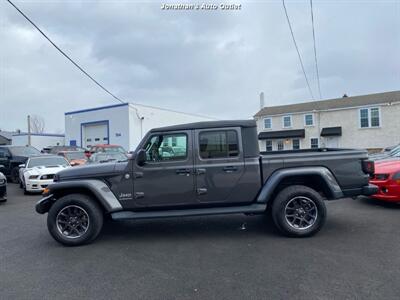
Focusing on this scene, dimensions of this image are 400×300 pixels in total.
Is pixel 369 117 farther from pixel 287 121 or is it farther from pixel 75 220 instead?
pixel 75 220

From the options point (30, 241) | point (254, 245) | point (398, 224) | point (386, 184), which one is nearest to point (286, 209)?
point (254, 245)

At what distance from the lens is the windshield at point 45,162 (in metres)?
11.2

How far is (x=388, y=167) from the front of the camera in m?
6.69

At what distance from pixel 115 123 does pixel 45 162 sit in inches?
708

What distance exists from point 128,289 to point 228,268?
1.27 m

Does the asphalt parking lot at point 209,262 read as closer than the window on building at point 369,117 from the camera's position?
Yes

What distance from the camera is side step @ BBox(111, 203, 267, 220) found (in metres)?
4.77

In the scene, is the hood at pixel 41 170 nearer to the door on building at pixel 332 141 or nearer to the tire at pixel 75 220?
the tire at pixel 75 220

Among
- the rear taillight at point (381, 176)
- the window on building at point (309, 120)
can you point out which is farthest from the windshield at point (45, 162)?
the window on building at point (309, 120)

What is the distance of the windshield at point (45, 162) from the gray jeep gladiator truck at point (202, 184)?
7.15 metres

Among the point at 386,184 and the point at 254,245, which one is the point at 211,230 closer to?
the point at 254,245

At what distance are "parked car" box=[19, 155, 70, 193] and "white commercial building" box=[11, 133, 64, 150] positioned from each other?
1241 inches

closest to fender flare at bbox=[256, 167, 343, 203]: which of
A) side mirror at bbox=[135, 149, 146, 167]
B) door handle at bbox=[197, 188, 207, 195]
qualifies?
door handle at bbox=[197, 188, 207, 195]

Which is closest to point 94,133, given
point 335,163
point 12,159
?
point 12,159
